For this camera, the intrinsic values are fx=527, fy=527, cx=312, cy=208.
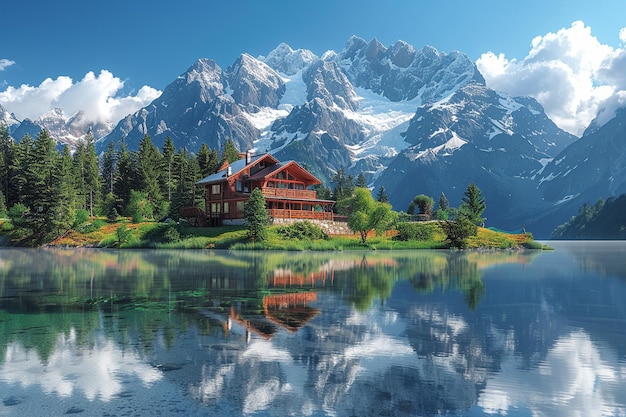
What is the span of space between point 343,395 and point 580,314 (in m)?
12.7

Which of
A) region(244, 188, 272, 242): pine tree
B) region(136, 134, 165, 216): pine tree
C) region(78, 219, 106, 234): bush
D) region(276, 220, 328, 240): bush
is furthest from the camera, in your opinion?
region(136, 134, 165, 216): pine tree

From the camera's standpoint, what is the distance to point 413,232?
79.2 m

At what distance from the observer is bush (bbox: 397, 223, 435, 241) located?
79125 millimetres

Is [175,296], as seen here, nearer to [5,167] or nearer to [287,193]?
[287,193]

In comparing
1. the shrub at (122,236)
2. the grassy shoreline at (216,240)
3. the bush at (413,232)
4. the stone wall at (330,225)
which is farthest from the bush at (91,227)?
the bush at (413,232)

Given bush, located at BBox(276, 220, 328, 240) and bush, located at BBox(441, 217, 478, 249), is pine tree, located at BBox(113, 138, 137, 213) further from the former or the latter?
bush, located at BBox(441, 217, 478, 249)

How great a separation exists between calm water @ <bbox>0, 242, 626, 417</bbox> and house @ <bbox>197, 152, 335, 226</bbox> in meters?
54.8

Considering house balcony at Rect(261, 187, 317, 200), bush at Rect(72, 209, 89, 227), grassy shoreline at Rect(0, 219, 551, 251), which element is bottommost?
grassy shoreline at Rect(0, 219, 551, 251)

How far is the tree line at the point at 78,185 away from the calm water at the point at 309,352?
56690 mm

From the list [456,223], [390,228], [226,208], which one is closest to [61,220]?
[226,208]

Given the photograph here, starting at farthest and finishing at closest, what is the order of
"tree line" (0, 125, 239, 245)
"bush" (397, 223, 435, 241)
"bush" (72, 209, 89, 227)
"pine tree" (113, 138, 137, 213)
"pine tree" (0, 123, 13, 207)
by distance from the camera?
1. "pine tree" (113, 138, 137, 213)
2. "pine tree" (0, 123, 13, 207)
3. "bush" (397, 223, 435, 241)
4. "bush" (72, 209, 89, 227)
5. "tree line" (0, 125, 239, 245)

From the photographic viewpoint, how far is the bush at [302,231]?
7150 centimetres

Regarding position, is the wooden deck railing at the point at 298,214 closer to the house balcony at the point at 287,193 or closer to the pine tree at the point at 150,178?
the house balcony at the point at 287,193

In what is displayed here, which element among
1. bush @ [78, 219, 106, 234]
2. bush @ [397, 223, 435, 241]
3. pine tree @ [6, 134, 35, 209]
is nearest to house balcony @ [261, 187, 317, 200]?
bush @ [397, 223, 435, 241]
